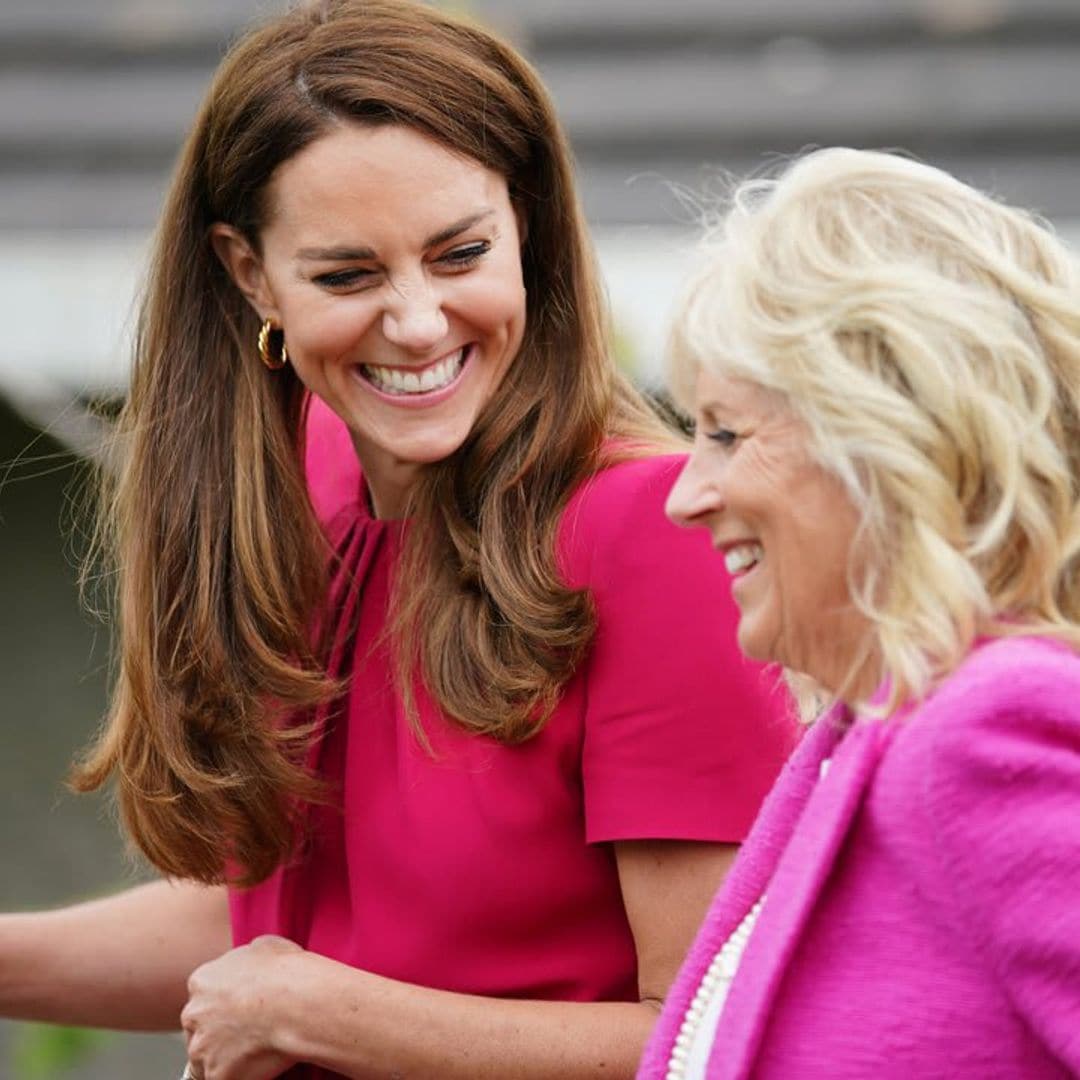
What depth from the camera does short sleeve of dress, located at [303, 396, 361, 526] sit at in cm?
283

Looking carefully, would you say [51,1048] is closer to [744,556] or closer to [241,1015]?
[241,1015]

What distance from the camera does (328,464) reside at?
2.92 m

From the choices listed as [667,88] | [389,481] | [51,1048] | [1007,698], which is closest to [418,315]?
[389,481]

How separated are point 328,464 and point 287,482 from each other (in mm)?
217

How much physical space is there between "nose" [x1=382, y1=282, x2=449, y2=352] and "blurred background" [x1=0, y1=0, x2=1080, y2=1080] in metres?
2.61

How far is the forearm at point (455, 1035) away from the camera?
7.68 ft

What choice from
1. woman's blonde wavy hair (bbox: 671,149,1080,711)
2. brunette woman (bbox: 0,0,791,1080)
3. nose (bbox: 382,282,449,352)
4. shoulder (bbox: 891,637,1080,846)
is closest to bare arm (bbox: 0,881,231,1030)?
brunette woman (bbox: 0,0,791,1080)

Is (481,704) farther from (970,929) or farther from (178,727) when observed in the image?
(970,929)

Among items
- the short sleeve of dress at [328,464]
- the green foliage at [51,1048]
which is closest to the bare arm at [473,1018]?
the short sleeve of dress at [328,464]

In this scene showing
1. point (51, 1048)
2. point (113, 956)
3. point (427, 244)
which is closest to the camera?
point (427, 244)

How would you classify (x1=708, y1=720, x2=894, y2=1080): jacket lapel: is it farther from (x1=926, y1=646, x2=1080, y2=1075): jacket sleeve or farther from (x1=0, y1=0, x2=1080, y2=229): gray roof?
(x1=0, y1=0, x2=1080, y2=229): gray roof

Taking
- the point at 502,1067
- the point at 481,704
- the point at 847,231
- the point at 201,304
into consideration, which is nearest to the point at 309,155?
the point at 201,304

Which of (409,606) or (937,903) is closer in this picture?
(937,903)

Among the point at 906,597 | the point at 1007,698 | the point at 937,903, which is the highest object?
the point at 906,597
